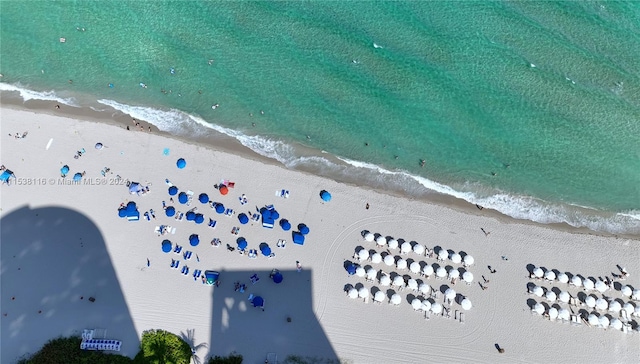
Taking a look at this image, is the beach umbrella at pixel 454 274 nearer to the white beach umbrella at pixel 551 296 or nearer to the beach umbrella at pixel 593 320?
the white beach umbrella at pixel 551 296

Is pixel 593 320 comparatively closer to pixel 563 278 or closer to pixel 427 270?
pixel 563 278

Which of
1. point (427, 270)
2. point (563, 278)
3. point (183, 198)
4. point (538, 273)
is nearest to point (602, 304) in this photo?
point (563, 278)

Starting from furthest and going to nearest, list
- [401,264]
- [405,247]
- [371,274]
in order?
[405,247], [401,264], [371,274]

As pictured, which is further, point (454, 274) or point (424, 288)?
point (454, 274)

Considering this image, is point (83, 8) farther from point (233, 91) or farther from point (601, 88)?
point (601, 88)

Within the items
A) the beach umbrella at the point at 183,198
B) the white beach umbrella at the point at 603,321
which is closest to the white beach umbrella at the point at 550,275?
the white beach umbrella at the point at 603,321

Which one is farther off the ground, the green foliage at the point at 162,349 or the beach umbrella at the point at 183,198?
the beach umbrella at the point at 183,198

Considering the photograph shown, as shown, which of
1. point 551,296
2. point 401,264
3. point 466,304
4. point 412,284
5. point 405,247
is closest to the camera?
point 466,304
